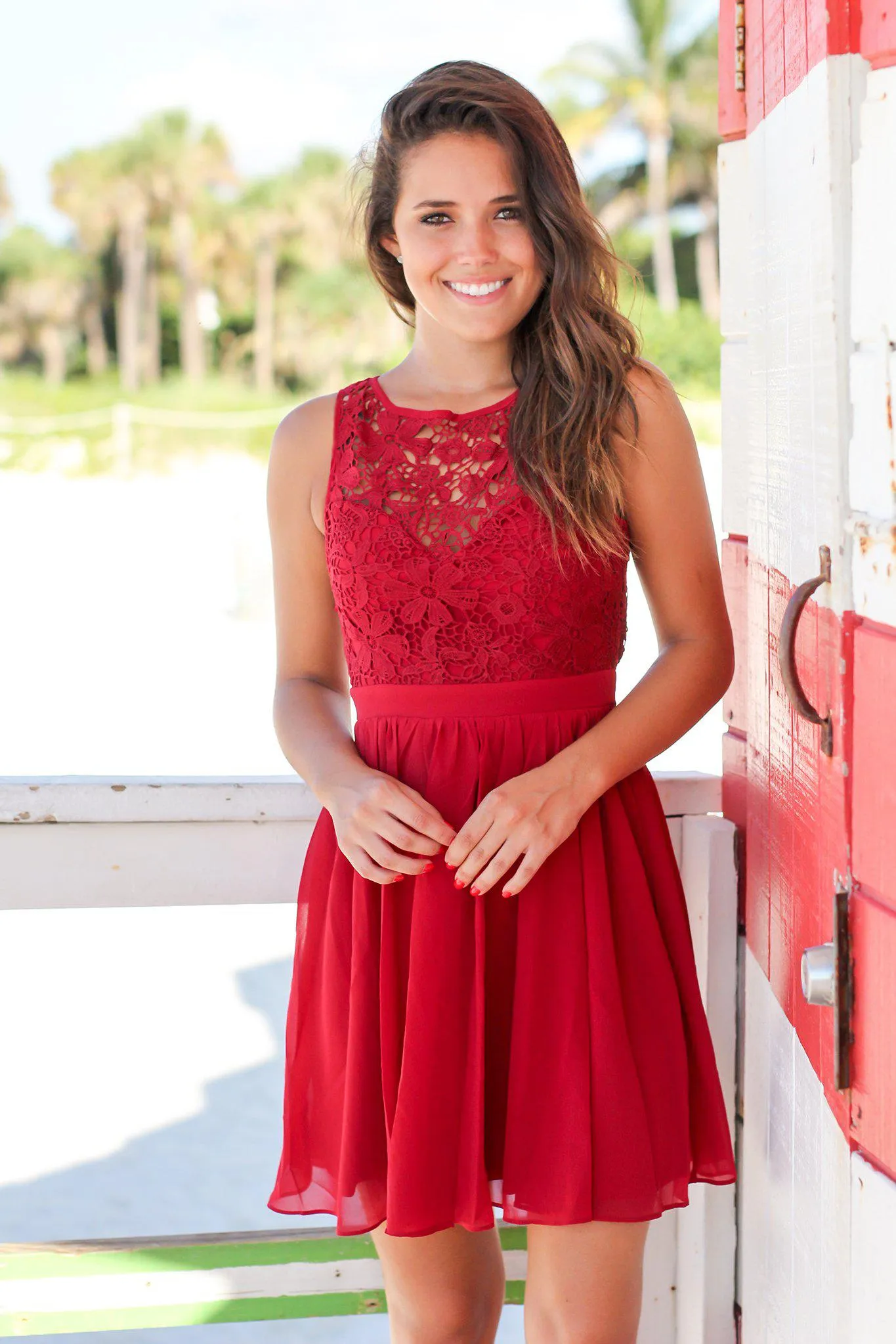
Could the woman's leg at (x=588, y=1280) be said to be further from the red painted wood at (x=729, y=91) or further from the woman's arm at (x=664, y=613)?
the red painted wood at (x=729, y=91)

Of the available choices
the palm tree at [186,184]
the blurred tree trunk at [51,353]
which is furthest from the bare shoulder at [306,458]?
the blurred tree trunk at [51,353]

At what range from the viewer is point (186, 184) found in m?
28.6

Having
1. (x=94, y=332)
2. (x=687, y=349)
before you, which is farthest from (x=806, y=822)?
(x=94, y=332)

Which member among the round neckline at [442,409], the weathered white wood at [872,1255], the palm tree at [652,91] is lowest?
the weathered white wood at [872,1255]

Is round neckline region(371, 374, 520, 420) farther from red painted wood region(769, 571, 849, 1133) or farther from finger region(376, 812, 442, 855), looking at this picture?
finger region(376, 812, 442, 855)

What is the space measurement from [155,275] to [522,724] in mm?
28742

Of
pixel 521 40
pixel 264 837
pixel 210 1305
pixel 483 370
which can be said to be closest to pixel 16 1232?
pixel 210 1305

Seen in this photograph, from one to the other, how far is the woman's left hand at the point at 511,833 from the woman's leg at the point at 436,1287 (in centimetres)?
43

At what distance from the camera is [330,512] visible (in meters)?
1.66

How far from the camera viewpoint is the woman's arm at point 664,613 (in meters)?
1.53

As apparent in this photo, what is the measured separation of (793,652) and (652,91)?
28.0 meters

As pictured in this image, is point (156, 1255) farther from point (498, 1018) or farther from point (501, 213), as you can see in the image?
point (501, 213)

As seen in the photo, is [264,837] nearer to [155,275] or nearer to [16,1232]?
[16,1232]

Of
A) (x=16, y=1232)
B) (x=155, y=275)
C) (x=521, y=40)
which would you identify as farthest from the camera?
(x=521, y=40)
